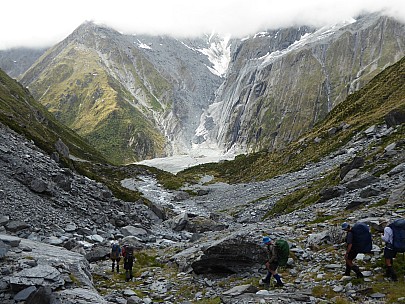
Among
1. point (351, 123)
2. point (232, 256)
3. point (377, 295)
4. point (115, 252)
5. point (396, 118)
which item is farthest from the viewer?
point (351, 123)

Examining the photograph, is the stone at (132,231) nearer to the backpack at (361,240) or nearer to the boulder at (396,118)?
the backpack at (361,240)

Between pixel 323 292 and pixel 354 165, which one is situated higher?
pixel 354 165

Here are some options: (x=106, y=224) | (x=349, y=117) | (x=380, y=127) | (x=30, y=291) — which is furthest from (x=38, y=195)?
(x=349, y=117)

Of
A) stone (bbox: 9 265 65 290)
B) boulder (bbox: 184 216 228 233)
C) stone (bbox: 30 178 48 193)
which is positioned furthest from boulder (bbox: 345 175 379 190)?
stone (bbox: 30 178 48 193)

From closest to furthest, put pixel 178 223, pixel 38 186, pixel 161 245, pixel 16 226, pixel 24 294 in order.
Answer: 1. pixel 24 294
2. pixel 16 226
3. pixel 38 186
4. pixel 161 245
5. pixel 178 223

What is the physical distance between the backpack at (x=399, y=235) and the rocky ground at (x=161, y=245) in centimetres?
123

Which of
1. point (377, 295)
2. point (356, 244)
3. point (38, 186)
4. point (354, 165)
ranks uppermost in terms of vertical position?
point (38, 186)

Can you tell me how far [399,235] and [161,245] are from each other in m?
22.3

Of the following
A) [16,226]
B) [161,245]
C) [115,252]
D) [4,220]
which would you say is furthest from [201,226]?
[4,220]

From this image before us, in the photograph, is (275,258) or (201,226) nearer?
(275,258)

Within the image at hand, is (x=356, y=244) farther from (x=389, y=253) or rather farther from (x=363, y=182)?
(x=363, y=182)

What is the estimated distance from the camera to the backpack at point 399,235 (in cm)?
1278

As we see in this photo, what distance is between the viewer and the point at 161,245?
31594 mm

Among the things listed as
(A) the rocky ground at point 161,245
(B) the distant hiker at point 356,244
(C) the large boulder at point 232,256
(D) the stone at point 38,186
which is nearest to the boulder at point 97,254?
(A) the rocky ground at point 161,245
